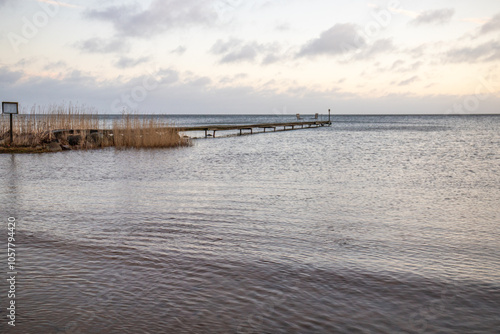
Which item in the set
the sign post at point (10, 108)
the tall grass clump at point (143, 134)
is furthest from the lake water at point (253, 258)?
the tall grass clump at point (143, 134)

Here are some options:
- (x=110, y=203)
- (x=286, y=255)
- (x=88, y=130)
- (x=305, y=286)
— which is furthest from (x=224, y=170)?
(x=88, y=130)

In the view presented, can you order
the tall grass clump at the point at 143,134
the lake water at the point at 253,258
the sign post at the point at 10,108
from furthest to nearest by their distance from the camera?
the tall grass clump at the point at 143,134 → the sign post at the point at 10,108 → the lake water at the point at 253,258

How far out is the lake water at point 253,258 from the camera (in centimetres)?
374

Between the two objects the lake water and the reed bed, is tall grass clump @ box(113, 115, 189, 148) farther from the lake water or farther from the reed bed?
the lake water

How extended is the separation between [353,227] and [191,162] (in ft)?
40.2

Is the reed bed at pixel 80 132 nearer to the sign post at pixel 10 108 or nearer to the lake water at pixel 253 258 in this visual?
the sign post at pixel 10 108

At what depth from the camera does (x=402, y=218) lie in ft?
25.9

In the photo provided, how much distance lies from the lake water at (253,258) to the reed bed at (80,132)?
47.8 feet

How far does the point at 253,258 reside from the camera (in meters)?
5.37

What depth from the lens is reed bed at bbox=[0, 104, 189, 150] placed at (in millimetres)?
24841

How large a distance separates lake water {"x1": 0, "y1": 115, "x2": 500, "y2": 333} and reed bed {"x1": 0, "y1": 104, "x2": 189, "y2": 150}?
47.8 ft

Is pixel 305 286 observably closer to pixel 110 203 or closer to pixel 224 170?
pixel 110 203

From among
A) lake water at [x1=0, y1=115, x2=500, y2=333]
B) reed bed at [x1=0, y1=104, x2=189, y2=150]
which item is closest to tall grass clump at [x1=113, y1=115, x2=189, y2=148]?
reed bed at [x1=0, y1=104, x2=189, y2=150]

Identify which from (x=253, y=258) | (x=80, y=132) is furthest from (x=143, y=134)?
(x=253, y=258)
